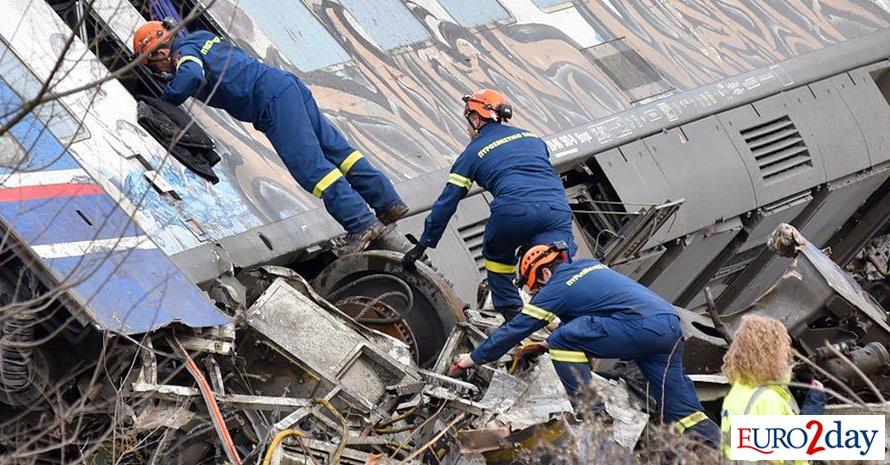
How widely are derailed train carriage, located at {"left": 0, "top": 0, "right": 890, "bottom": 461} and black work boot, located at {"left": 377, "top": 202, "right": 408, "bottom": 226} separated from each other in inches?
8.0

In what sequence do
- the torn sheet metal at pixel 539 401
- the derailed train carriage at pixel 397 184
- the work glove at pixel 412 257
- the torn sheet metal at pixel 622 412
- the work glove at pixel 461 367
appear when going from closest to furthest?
the derailed train carriage at pixel 397 184, the torn sheet metal at pixel 539 401, the torn sheet metal at pixel 622 412, the work glove at pixel 461 367, the work glove at pixel 412 257

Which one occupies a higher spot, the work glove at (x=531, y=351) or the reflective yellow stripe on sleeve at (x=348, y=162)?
the reflective yellow stripe on sleeve at (x=348, y=162)

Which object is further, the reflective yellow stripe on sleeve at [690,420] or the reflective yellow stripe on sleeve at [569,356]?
the reflective yellow stripe on sleeve at [690,420]

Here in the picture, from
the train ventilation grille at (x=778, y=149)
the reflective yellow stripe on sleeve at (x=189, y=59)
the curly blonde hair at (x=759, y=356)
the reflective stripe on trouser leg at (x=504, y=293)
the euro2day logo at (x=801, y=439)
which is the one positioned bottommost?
the euro2day logo at (x=801, y=439)

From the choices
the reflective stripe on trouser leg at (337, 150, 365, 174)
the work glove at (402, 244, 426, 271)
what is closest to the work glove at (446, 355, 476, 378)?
the work glove at (402, 244, 426, 271)

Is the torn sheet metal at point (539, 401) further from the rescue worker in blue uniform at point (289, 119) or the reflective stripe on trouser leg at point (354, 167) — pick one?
the reflective stripe on trouser leg at point (354, 167)

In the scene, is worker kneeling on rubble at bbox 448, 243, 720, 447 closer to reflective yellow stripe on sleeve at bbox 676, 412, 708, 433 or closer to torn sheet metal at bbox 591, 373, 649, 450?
reflective yellow stripe on sleeve at bbox 676, 412, 708, 433

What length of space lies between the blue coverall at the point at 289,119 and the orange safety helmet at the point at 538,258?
4.18 feet

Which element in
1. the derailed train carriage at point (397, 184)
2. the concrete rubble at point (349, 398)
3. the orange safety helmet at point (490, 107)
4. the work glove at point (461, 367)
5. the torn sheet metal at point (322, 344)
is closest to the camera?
the concrete rubble at point (349, 398)

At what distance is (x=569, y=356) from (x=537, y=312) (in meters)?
0.30

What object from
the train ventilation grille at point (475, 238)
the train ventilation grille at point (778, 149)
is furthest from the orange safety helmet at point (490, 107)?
the train ventilation grille at point (778, 149)

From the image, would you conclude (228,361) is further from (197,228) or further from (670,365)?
(670,365)

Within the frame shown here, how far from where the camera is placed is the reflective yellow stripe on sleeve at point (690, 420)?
964cm

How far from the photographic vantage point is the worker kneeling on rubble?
948 centimetres
